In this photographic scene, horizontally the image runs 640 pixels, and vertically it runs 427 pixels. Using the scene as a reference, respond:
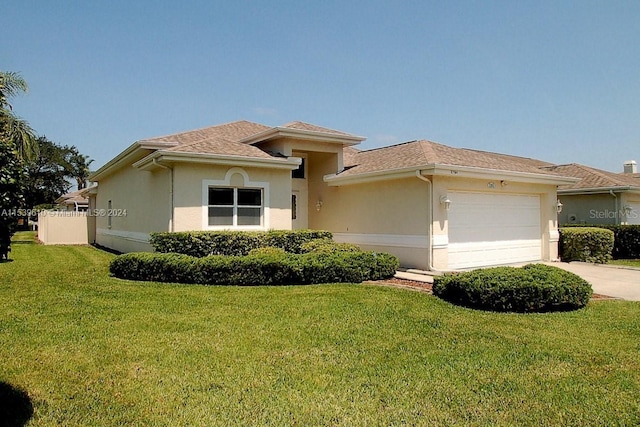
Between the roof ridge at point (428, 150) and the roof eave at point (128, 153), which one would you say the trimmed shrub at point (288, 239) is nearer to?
the roof ridge at point (428, 150)

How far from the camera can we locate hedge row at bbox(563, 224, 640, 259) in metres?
19.1

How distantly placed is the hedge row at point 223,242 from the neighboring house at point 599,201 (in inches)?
597

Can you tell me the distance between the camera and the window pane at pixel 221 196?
14234 millimetres

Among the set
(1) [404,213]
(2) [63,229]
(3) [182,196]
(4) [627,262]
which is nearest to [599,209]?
(4) [627,262]

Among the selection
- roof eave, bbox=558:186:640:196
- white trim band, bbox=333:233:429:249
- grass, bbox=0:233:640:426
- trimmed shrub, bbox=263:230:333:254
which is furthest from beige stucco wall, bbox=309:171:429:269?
roof eave, bbox=558:186:640:196

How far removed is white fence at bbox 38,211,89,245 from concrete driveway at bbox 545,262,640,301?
26.5 m

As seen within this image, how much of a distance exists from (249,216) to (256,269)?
13.6 feet

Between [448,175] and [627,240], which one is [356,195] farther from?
[627,240]

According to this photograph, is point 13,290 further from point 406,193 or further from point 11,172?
point 406,193

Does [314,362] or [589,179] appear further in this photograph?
[589,179]

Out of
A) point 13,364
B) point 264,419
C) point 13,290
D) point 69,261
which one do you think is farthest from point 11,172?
point 69,261

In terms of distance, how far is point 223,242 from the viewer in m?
13.2

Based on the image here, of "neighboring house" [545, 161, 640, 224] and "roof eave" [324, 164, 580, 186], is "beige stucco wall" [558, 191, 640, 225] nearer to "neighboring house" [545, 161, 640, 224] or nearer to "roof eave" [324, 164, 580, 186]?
"neighboring house" [545, 161, 640, 224]

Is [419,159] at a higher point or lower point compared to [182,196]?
higher
